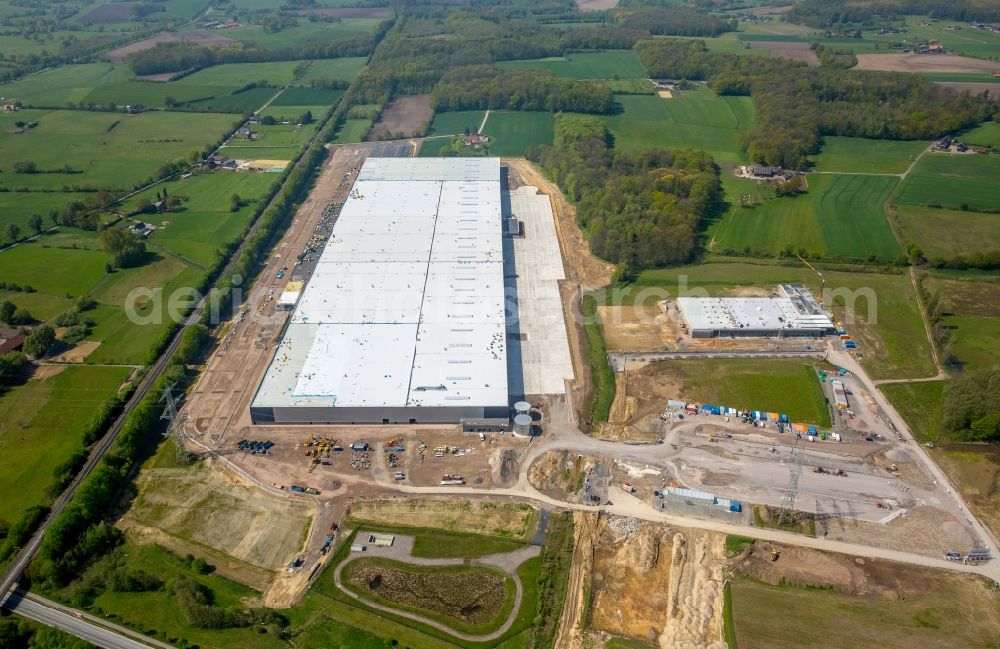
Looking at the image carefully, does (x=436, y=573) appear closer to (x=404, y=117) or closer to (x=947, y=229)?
(x=947, y=229)

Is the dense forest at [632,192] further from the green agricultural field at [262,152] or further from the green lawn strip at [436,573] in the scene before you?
the green lawn strip at [436,573]

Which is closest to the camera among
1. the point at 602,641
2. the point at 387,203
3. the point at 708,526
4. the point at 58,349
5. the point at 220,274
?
the point at 602,641

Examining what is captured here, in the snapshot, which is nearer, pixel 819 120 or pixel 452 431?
pixel 452 431

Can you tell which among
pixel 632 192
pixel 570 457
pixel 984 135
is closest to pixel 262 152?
pixel 632 192

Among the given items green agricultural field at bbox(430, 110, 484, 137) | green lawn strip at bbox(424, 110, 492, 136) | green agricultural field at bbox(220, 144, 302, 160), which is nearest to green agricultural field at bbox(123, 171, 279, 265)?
green agricultural field at bbox(220, 144, 302, 160)

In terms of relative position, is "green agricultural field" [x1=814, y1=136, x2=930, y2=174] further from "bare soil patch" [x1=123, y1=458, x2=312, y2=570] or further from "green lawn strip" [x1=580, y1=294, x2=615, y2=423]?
"bare soil patch" [x1=123, y1=458, x2=312, y2=570]

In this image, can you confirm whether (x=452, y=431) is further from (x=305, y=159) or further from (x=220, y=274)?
(x=305, y=159)

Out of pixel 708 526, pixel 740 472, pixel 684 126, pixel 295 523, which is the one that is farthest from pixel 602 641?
pixel 684 126
